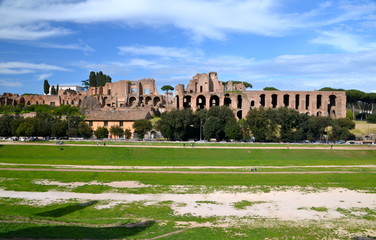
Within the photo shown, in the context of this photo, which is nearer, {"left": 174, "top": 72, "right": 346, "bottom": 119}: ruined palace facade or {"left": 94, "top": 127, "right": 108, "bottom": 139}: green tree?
{"left": 94, "top": 127, "right": 108, "bottom": 139}: green tree

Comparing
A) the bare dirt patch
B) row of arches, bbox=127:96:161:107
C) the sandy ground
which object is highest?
row of arches, bbox=127:96:161:107

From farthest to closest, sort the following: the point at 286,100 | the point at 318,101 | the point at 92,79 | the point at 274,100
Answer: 1. the point at 92,79
2. the point at 286,100
3. the point at 274,100
4. the point at 318,101

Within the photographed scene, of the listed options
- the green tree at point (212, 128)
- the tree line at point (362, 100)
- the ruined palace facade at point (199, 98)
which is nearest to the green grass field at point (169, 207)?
the green tree at point (212, 128)

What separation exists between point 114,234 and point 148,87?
76.4 meters

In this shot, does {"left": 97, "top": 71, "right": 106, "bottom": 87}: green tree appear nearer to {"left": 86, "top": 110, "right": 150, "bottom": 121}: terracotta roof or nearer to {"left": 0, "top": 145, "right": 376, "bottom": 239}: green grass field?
{"left": 86, "top": 110, "right": 150, "bottom": 121}: terracotta roof

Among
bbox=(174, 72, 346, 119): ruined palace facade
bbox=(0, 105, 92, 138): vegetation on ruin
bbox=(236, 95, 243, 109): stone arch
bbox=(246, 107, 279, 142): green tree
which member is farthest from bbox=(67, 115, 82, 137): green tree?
bbox=(236, 95, 243, 109): stone arch

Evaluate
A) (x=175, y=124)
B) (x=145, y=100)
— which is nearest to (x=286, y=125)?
(x=175, y=124)

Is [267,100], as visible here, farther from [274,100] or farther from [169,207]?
[169,207]

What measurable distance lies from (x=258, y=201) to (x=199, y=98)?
5888 cm

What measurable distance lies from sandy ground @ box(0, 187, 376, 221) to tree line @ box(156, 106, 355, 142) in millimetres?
28994

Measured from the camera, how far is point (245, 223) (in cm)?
1494

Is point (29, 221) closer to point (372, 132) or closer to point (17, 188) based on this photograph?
point (17, 188)

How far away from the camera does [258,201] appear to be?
1912 cm

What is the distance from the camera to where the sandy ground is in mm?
16797
